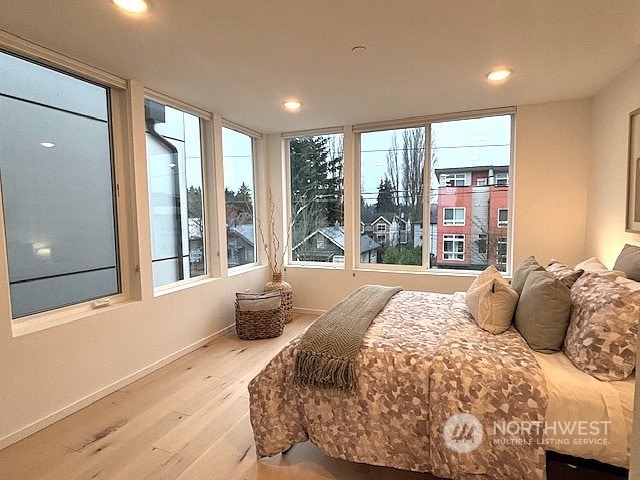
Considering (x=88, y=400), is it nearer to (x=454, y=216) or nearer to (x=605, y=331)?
(x=605, y=331)

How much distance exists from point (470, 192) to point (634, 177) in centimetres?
152

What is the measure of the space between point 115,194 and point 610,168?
4086 mm

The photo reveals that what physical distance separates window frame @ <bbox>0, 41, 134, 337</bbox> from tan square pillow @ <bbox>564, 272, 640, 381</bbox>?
299cm

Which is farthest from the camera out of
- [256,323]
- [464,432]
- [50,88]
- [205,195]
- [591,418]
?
[205,195]

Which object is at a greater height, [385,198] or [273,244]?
[385,198]

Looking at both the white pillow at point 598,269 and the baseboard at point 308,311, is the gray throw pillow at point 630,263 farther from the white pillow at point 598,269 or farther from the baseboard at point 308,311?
the baseboard at point 308,311

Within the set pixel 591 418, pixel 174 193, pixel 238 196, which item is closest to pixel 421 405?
pixel 591 418

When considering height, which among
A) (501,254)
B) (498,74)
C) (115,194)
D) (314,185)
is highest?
(498,74)

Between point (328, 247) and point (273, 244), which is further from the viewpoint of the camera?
point (273, 244)

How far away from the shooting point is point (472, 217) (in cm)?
393

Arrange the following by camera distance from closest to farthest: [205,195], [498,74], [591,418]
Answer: [591,418]
[498,74]
[205,195]

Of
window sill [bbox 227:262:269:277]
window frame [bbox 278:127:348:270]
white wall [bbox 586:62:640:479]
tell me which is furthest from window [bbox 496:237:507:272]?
window sill [bbox 227:262:269:277]

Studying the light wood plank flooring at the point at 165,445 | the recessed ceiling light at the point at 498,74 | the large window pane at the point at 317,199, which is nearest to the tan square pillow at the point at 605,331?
the light wood plank flooring at the point at 165,445

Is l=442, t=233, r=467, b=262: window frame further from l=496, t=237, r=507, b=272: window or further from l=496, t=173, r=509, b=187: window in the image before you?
l=496, t=173, r=509, b=187: window
